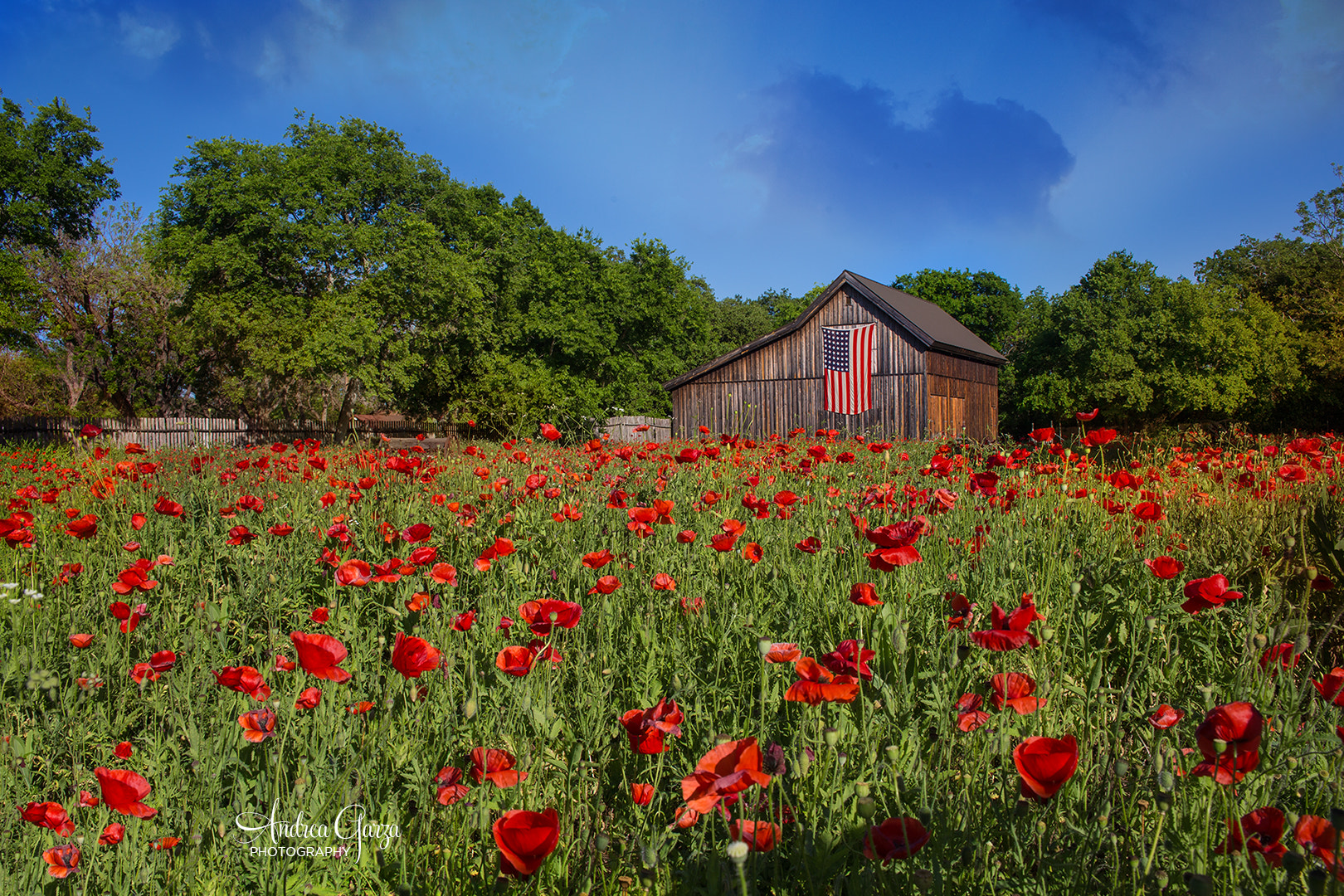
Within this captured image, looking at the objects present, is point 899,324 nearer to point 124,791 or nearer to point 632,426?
point 632,426

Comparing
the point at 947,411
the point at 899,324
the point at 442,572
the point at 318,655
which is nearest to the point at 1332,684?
the point at 318,655

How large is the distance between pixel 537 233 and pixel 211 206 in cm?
1540

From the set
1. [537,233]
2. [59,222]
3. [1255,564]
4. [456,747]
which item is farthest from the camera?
[537,233]

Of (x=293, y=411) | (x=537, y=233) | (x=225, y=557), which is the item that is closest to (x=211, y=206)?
(x=293, y=411)

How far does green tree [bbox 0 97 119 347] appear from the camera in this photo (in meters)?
20.0

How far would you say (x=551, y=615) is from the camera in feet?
5.13

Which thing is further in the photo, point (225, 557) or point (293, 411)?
point (293, 411)

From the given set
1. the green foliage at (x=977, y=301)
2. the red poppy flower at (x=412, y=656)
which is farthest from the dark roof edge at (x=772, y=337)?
the green foliage at (x=977, y=301)

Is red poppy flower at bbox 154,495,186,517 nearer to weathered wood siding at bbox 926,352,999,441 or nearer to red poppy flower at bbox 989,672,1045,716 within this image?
red poppy flower at bbox 989,672,1045,716

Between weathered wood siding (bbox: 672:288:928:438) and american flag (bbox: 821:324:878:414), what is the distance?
222mm

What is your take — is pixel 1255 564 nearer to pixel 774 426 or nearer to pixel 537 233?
pixel 774 426

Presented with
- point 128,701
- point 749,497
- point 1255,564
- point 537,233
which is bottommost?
point 128,701

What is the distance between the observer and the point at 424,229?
1008 inches

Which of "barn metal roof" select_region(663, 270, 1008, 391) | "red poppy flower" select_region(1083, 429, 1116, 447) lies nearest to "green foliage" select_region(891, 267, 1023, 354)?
"barn metal roof" select_region(663, 270, 1008, 391)
